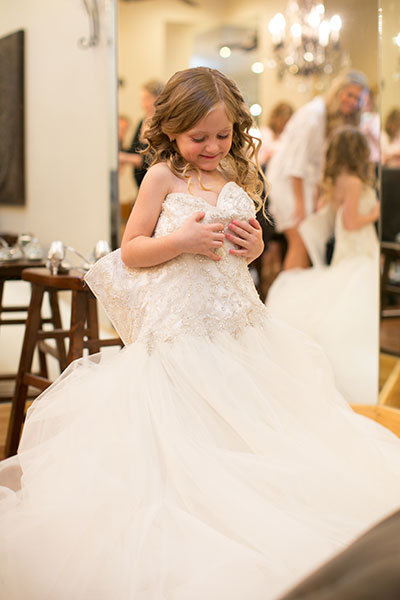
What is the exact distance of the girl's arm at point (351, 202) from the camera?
132 inches

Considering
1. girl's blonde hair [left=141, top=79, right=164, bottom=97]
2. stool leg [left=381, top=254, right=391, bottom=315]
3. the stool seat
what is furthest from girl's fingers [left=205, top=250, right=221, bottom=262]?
girl's blonde hair [left=141, top=79, right=164, bottom=97]

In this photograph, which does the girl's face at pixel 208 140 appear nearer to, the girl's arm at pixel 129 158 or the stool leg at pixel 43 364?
the stool leg at pixel 43 364

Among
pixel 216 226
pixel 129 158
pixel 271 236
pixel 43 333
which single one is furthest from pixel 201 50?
pixel 216 226

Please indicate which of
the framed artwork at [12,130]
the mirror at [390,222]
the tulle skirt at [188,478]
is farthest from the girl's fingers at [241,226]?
the framed artwork at [12,130]

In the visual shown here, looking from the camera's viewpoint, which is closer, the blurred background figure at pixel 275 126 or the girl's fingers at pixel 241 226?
the girl's fingers at pixel 241 226

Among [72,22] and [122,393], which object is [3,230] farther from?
[122,393]

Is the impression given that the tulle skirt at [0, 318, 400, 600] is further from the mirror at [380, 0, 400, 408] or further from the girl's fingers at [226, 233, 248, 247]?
the mirror at [380, 0, 400, 408]

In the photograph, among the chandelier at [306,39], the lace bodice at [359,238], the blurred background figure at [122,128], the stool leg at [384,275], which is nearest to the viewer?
the stool leg at [384,275]

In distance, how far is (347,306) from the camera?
11.4 feet

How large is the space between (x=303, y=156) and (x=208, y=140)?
228 cm

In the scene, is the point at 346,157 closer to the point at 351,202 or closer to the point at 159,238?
the point at 351,202

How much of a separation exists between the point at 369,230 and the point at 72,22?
6.38 feet

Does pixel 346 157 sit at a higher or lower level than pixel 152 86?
lower

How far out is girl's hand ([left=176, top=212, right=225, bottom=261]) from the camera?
160 cm
